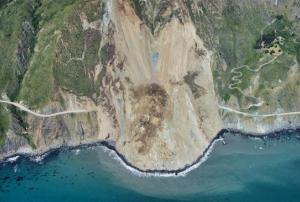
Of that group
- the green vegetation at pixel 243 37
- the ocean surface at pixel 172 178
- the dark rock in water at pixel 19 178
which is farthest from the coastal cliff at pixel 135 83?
the dark rock in water at pixel 19 178

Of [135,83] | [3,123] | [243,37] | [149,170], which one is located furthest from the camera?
[243,37]

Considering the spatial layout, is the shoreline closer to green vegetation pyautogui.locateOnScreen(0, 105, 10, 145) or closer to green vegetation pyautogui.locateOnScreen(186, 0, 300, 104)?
green vegetation pyautogui.locateOnScreen(0, 105, 10, 145)

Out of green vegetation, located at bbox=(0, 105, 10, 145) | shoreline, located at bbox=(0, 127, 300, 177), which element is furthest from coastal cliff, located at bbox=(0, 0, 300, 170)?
shoreline, located at bbox=(0, 127, 300, 177)

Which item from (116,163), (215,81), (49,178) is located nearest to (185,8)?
(215,81)

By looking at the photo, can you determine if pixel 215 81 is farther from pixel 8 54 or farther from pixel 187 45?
pixel 8 54

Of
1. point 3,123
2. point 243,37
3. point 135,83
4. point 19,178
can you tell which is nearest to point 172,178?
point 135,83

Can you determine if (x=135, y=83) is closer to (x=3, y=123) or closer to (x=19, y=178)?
(x=3, y=123)
